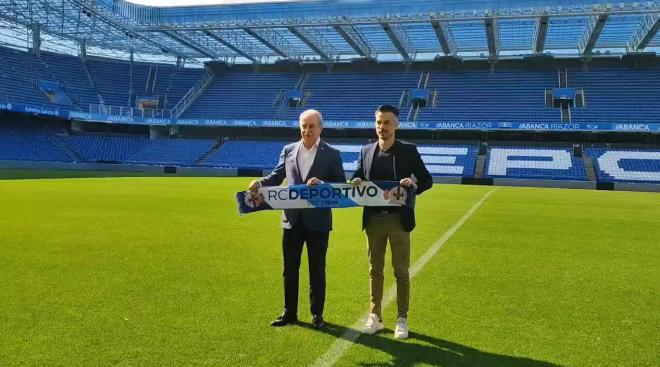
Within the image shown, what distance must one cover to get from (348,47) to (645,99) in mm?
A: 23378

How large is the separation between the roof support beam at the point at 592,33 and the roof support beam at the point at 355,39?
1625cm

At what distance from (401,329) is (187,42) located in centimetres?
4482

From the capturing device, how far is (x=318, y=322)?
15.7ft

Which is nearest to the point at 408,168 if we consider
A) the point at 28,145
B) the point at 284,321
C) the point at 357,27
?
the point at 284,321

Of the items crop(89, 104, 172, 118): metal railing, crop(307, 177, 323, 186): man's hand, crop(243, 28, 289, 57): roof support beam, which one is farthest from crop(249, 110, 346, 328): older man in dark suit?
crop(89, 104, 172, 118): metal railing

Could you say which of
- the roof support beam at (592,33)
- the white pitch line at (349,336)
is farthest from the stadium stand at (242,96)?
the white pitch line at (349,336)

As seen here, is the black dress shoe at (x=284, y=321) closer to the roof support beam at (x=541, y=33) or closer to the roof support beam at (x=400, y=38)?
the roof support beam at (x=541, y=33)

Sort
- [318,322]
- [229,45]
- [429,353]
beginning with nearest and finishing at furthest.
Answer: [429,353] → [318,322] → [229,45]

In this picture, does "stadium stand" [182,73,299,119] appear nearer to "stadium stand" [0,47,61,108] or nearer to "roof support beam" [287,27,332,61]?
"roof support beam" [287,27,332,61]

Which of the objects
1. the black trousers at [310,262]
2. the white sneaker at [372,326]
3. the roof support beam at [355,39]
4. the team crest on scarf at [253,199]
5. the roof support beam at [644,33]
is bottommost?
the white sneaker at [372,326]

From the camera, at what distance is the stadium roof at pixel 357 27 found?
35.2 meters

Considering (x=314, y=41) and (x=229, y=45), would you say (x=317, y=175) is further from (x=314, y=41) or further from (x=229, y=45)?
(x=229, y=45)

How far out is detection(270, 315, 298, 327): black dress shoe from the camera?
481 centimetres

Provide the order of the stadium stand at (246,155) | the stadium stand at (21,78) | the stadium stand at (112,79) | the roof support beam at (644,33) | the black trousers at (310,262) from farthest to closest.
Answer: the stadium stand at (112,79) → the stadium stand at (21,78) → the stadium stand at (246,155) → the roof support beam at (644,33) → the black trousers at (310,262)
